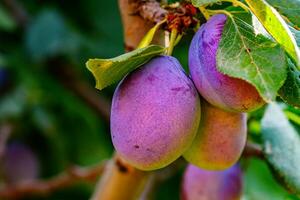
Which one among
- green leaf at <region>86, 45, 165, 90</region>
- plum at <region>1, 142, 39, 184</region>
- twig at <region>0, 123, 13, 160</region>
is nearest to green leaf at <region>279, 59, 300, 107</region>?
green leaf at <region>86, 45, 165, 90</region>

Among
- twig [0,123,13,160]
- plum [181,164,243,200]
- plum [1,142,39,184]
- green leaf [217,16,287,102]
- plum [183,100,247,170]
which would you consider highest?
green leaf [217,16,287,102]

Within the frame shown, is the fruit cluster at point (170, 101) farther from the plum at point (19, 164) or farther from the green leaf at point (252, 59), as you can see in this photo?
the plum at point (19, 164)

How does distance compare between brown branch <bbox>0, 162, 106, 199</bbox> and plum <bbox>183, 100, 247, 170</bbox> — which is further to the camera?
brown branch <bbox>0, 162, 106, 199</bbox>

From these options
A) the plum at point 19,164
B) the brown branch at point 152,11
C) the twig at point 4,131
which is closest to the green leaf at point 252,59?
the brown branch at point 152,11

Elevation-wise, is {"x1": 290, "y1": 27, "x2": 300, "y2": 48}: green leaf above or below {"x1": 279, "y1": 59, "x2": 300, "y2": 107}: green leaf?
above

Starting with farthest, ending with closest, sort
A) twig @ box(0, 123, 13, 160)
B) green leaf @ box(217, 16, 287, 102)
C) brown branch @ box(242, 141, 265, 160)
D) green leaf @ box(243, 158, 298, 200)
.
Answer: twig @ box(0, 123, 13, 160)
green leaf @ box(243, 158, 298, 200)
brown branch @ box(242, 141, 265, 160)
green leaf @ box(217, 16, 287, 102)

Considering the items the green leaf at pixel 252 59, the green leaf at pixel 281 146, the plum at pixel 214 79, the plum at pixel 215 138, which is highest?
the green leaf at pixel 252 59

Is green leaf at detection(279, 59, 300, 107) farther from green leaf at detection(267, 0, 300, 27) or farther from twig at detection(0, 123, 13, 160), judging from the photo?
twig at detection(0, 123, 13, 160)
